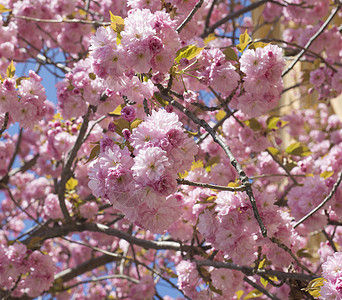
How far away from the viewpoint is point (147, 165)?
4.17 ft

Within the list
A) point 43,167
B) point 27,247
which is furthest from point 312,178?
point 43,167

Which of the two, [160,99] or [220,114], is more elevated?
[220,114]

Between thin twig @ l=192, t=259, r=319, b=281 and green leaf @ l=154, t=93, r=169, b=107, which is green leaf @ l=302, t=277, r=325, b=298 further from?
green leaf @ l=154, t=93, r=169, b=107

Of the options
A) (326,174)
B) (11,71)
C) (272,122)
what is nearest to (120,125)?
(11,71)

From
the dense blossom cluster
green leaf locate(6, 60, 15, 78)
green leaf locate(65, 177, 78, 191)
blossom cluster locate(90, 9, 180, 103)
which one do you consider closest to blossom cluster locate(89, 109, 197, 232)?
the dense blossom cluster

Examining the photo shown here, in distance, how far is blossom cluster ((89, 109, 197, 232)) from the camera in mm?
1278

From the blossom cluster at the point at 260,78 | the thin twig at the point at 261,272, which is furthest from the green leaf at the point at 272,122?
the thin twig at the point at 261,272

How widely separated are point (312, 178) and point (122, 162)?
1789mm

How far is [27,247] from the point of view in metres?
2.77

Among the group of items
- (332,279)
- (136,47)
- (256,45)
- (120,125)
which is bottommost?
(332,279)

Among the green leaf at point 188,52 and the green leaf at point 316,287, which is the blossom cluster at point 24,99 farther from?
the green leaf at point 316,287

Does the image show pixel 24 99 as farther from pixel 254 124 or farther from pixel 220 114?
pixel 254 124

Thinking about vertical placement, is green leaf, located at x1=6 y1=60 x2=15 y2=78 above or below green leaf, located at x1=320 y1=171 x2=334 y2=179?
above

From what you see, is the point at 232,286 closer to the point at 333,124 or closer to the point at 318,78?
the point at 318,78
